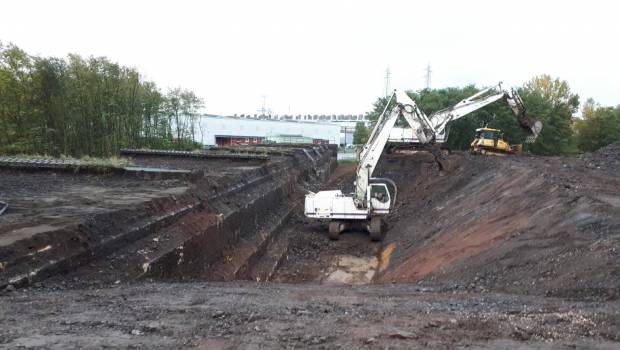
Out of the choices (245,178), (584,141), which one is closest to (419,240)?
(245,178)

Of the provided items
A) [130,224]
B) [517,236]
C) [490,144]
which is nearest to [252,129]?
[490,144]

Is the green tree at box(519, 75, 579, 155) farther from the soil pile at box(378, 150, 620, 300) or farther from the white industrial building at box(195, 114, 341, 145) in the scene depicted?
the white industrial building at box(195, 114, 341, 145)

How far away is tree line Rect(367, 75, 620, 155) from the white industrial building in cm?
2486

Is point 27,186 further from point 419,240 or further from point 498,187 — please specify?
point 498,187

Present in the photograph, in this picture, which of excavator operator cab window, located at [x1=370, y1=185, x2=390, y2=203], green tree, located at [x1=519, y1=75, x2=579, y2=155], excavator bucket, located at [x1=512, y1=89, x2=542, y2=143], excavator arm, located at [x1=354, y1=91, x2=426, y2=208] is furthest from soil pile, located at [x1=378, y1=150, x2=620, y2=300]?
green tree, located at [x1=519, y1=75, x2=579, y2=155]

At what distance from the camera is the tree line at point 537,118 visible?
3631cm

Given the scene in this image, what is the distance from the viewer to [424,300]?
19.5 ft

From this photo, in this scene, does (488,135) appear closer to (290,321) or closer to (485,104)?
(485,104)

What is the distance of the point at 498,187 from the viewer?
14.0 meters

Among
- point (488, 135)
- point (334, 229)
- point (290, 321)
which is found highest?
point (488, 135)

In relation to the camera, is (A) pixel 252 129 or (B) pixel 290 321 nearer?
(B) pixel 290 321

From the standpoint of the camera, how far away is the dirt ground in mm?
3990

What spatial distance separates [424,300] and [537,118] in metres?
32.7

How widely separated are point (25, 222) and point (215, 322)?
4766mm
